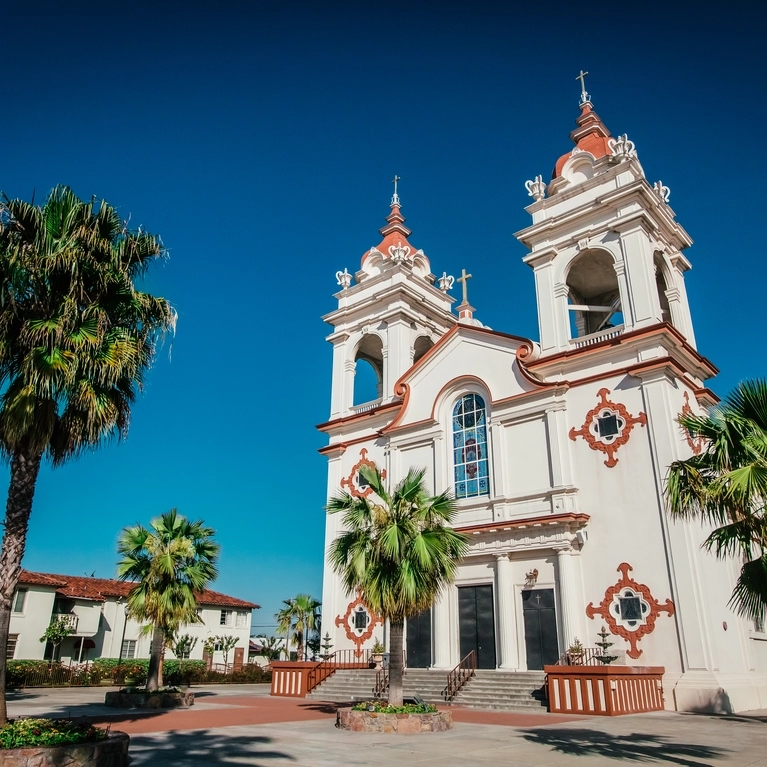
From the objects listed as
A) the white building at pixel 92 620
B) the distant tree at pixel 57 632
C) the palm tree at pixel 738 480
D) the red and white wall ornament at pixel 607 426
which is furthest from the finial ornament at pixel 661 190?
the distant tree at pixel 57 632

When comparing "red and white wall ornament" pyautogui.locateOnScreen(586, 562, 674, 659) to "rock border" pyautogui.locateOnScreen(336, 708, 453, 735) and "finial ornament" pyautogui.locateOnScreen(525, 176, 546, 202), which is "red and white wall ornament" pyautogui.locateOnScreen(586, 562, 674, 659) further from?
"finial ornament" pyautogui.locateOnScreen(525, 176, 546, 202)

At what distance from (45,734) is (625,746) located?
30.9ft

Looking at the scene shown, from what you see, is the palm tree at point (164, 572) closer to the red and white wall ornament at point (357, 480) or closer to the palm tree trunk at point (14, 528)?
the red and white wall ornament at point (357, 480)

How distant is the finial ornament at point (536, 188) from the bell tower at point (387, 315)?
23.6 feet

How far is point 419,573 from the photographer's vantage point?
645 inches

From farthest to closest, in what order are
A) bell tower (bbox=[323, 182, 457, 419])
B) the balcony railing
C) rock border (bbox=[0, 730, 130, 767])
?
1. bell tower (bbox=[323, 182, 457, 419])
2. the balcony railing
3. rock border (bbox=[0, 730, 130, 767])

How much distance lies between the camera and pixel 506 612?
78.7ft

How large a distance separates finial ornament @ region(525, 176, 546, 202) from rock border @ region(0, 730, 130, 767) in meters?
27.1

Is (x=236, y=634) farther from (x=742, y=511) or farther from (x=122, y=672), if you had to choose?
(x=742, y=511)

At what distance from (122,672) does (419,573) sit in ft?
86.1

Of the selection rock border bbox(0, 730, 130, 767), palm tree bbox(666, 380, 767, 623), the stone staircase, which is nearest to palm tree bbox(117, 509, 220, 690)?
the stone staircase

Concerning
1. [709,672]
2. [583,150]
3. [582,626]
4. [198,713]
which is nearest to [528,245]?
[583,150]

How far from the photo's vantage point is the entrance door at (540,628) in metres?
23.0

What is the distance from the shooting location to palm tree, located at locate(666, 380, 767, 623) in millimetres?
10695
